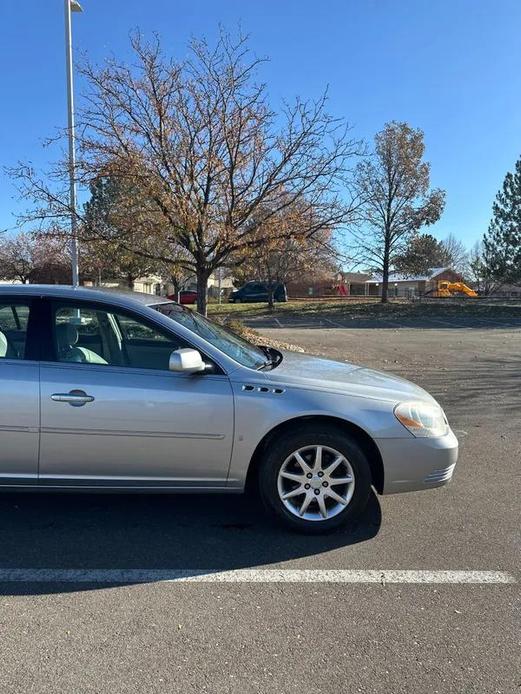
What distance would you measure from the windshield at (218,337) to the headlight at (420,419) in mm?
1046

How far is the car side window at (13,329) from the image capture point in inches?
149

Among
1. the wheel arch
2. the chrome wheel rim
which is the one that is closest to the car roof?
the wheel arch

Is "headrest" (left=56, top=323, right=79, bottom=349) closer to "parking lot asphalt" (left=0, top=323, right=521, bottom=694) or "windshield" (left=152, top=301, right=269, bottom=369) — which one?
"windshield" (left=152, top=301, right=269, bottom=369)

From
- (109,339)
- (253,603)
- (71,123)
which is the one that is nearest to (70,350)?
(109,339)

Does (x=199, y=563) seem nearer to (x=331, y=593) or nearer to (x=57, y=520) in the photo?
(x=331, y=593)

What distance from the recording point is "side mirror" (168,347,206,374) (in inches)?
140

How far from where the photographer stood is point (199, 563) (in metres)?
3.45

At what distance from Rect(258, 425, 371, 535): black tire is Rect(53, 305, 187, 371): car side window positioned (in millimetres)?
951

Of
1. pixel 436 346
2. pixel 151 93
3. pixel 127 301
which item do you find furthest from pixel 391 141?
pixel 127 301

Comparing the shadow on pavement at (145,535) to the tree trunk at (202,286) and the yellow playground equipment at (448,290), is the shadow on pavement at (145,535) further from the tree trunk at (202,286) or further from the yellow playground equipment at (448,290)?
the yellow playground equipment at (448,290)

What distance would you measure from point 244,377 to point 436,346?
44.0ft

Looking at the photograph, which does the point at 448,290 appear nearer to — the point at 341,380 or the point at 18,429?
the point at 341,380

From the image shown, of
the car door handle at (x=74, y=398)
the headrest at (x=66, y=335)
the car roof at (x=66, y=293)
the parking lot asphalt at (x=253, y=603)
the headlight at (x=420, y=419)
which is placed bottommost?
the parking lot asphalt at (x=253, y=603)

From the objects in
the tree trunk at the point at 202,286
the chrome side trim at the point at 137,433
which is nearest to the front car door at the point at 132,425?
the chrome side trim at the point at 137,433
